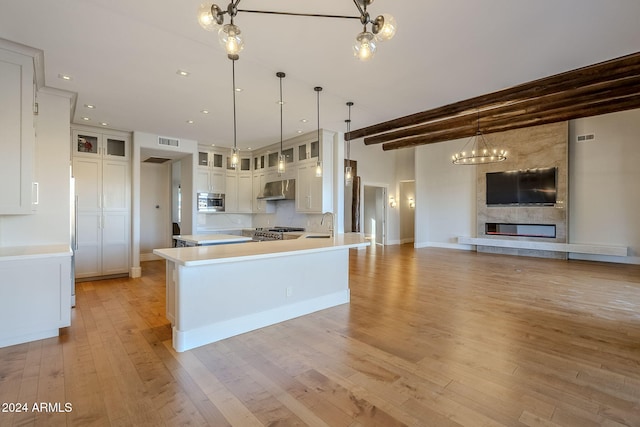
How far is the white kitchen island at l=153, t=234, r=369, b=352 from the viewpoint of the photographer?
2.74 m

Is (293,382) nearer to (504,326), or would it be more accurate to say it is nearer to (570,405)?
(570,405)

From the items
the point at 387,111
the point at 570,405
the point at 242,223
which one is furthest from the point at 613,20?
the point at 242,223

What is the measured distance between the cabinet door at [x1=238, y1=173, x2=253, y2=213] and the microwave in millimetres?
532

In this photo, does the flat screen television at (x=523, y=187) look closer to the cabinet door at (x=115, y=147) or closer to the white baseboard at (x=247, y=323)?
the white baseboard at (x=247, y=323)

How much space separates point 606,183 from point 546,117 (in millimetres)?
2189

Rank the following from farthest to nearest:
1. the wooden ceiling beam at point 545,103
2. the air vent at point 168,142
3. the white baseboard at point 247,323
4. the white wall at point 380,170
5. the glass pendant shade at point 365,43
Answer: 1. the white wall at point 380,170
2. the air vent at point 168,142
3. the wooden ceiling beam at point 545,103
4. the white baseboard at point 247,323
5. the glass pendant shade at point 365,43

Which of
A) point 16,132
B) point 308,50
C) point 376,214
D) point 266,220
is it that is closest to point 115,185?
point 16,132

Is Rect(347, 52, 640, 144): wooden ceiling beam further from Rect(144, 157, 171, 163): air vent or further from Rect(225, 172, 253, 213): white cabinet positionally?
Rect(144, 157, 171, 163): air vent

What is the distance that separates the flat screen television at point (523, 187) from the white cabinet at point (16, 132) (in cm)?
983

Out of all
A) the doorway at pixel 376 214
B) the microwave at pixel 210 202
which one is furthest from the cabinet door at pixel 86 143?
the doorway at pixel 376 214

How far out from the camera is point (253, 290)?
319 centimetres

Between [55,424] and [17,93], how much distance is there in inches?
123

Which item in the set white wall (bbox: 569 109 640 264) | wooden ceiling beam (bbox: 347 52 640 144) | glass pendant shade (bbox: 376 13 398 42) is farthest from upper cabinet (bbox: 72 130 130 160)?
white wall (bbox: 569 109 640 264)

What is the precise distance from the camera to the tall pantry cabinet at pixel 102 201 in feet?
18.1
